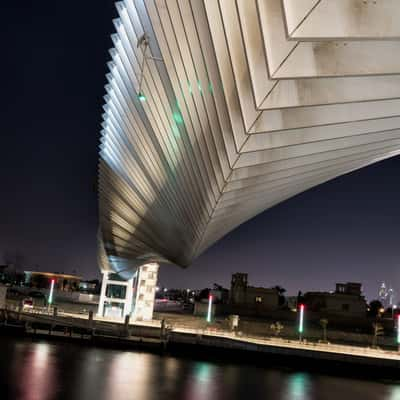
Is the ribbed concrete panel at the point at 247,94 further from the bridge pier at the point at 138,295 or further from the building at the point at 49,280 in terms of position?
the building at the point at 49,280

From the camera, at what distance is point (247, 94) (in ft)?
23.4

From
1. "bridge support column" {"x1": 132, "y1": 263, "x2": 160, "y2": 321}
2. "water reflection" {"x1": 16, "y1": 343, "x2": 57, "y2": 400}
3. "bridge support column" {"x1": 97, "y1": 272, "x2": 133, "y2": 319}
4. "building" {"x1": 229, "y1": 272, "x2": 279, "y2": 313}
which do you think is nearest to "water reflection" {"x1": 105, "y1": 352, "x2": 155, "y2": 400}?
"water reflection" {"x1": 16, "y1": 343, "x2": 57, "y2": 400}

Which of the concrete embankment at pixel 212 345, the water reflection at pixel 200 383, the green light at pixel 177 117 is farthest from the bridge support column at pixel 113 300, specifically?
the green light at pixel 177 117

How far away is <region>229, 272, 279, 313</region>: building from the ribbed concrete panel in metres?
40.2

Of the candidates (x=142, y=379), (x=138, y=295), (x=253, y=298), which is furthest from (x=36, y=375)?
(x=253, y=298)

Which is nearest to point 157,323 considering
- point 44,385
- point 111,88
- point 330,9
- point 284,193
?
point 44,385

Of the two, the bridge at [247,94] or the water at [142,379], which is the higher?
the bridge at [247,94]

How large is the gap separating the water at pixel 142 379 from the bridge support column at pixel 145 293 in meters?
16.1

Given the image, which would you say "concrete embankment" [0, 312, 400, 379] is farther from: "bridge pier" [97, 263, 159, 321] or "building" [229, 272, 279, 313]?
"building" [229, 272, 279, 313]

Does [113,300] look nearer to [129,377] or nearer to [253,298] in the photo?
[253,298]

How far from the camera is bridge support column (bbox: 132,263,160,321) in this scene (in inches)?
1621

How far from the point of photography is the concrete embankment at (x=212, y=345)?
78.7 feet

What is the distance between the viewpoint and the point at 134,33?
405 inches

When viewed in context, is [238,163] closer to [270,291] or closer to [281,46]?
[281,46]
